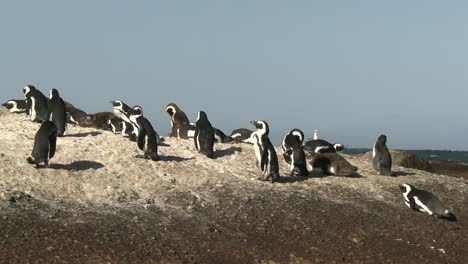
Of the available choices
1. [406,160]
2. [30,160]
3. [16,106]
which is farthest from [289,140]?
[16,106]

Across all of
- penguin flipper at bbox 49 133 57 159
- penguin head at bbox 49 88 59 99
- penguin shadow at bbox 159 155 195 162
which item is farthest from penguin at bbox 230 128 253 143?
penguin flipper at bbox 49 133 57 159

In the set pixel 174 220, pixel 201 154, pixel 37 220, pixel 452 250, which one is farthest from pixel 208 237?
pixel 201 154

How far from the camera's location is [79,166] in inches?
631

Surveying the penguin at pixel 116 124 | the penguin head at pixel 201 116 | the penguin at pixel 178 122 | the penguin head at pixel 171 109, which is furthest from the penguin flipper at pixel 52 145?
the penguin head at pixel 171 109

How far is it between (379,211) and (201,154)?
5198mm

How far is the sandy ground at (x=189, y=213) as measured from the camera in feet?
38.6

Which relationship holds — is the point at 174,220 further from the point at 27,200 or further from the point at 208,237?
the point at 27,200

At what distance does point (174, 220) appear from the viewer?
1352 cm

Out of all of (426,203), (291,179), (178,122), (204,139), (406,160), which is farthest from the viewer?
(406,160)

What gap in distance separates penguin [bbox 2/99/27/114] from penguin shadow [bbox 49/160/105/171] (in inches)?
257

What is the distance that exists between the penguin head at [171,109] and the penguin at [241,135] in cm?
219

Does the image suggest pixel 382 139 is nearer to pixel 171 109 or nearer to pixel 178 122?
pixel 178 122

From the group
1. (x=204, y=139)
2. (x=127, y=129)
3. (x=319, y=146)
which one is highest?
(x=127, y=129)

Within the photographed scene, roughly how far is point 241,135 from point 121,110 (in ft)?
15.4
